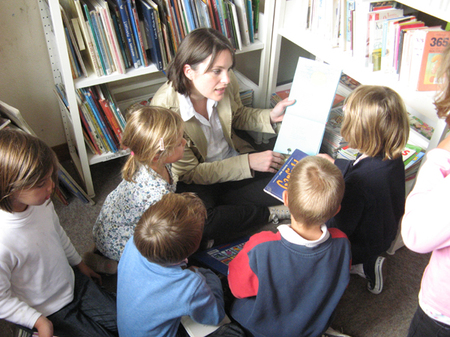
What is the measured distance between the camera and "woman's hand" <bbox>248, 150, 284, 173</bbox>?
1613mm

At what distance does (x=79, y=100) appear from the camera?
162 cm

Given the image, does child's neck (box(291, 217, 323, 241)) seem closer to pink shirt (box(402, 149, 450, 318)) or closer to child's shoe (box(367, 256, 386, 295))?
pink shirt (box(402, 149, 450, 318))

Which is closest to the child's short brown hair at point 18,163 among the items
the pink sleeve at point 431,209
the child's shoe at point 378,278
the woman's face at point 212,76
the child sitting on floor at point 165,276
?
the child sitting on floor at point 165,276

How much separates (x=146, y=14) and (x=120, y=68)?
26 centimetres

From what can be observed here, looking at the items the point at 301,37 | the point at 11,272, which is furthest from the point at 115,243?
the point at 301,37

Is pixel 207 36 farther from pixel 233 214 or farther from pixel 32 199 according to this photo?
pixel 32 199

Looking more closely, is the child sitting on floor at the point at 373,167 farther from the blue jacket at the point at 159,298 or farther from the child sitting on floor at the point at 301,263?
the blue jacket at the point at 159,298

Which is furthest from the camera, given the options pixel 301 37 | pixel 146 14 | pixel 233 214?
pixel 301 37

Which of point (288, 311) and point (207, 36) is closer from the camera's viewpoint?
point (288, 311)

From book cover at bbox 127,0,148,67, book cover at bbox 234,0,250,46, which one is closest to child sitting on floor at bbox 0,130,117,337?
book cover at bbox 127,0,148,67

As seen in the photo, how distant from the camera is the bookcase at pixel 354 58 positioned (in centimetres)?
123

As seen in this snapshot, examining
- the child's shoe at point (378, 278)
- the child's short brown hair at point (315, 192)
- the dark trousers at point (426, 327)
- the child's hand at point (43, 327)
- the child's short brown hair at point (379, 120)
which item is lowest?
the child's shoe at point (378, 278)

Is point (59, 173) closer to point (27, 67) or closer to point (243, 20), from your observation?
point (27, 67)

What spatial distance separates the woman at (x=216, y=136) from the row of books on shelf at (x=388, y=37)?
1.19ft
